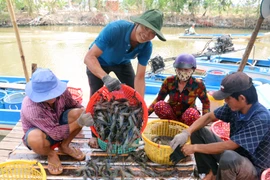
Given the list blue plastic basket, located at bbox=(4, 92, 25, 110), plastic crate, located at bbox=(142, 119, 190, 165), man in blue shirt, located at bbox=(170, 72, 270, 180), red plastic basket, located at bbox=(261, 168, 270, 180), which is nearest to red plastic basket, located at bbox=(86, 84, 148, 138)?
plastic crate, located at bbox=(142, 119, 190, 165)

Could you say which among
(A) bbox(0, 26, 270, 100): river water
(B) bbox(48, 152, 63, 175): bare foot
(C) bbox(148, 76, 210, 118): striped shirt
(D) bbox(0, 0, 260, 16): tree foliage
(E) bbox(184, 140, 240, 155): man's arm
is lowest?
(A) bbox(0, 26, 270, 100): river water

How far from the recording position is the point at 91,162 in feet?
8.71

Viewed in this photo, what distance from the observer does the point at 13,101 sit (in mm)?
5551

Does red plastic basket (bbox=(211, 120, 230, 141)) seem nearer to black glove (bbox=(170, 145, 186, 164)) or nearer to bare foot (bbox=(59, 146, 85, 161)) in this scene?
black glove (bbox=(170, 145, 186, 164))

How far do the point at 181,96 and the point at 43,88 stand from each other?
5.78 feet

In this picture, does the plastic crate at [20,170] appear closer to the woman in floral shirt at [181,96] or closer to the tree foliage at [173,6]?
the woman in floral shirt at [181,96]

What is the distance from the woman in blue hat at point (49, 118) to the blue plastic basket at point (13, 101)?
3111 millimetres

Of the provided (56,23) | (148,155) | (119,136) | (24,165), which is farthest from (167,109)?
(56,23)

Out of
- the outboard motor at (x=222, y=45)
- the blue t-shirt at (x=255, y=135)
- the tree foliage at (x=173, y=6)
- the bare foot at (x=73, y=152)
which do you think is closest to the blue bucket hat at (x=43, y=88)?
the bare foot at (x=73, y=152)

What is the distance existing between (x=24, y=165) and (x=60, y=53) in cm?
1533

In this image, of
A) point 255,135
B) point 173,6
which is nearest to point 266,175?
point 255,135

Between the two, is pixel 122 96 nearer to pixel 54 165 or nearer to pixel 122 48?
pixel 122 48

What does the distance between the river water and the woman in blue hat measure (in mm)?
7398

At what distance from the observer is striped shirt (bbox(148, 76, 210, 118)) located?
3059 mm
